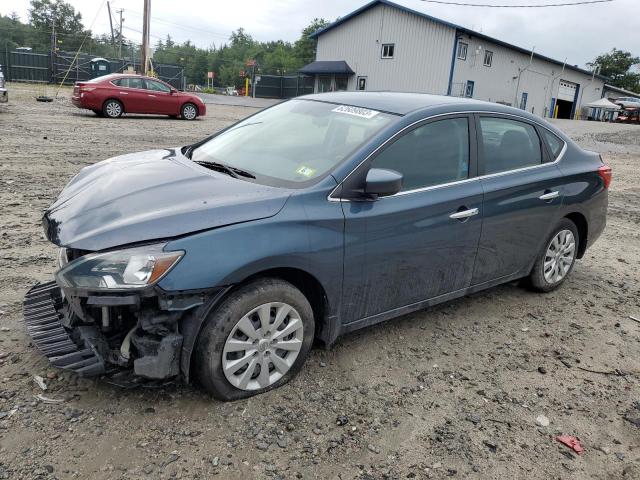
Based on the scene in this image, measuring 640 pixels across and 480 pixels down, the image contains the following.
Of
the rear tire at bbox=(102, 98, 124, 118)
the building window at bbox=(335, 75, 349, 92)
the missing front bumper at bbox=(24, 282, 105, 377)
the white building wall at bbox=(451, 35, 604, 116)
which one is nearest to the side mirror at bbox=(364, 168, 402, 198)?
the missing front bumper at bbox=(24, 282, 105, 377)

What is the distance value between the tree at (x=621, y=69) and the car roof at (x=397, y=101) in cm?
9388

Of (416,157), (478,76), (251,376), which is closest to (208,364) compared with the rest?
(251,376)

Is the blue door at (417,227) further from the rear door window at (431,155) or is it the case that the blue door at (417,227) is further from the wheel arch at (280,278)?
the wheel arch at (280,278)

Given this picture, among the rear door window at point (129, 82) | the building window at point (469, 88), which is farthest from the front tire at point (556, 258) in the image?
the building window at point (469, 88)

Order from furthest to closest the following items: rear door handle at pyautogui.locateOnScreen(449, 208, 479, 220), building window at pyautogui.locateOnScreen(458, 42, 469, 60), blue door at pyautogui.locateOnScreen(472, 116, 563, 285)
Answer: building window at pyautogui.locateOnScreen(458, 42, 469, 60), blue door at pyautogui.locateOnScreen(472, 116, 563, 285), rear door handle at pyautogui.locateOnScreen(449, 208, 479, 220)

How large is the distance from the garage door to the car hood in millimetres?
52568

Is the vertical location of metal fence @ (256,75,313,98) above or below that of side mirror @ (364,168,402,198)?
above


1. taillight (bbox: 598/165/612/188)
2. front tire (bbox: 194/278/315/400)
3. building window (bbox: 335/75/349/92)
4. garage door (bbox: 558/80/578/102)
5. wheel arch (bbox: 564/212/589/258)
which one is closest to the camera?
front tire (bbox: 194/278/315/400)

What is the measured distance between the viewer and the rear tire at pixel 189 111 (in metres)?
18.8

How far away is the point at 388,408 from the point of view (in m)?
3.04

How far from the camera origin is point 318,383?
3.22 meters

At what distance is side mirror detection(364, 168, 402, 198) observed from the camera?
3.07 meters

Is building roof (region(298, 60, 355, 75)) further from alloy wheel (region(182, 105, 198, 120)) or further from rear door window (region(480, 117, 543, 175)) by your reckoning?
rear door window (region(480, 117, 543, 175))

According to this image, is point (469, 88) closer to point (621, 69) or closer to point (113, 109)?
point (113, 109)
